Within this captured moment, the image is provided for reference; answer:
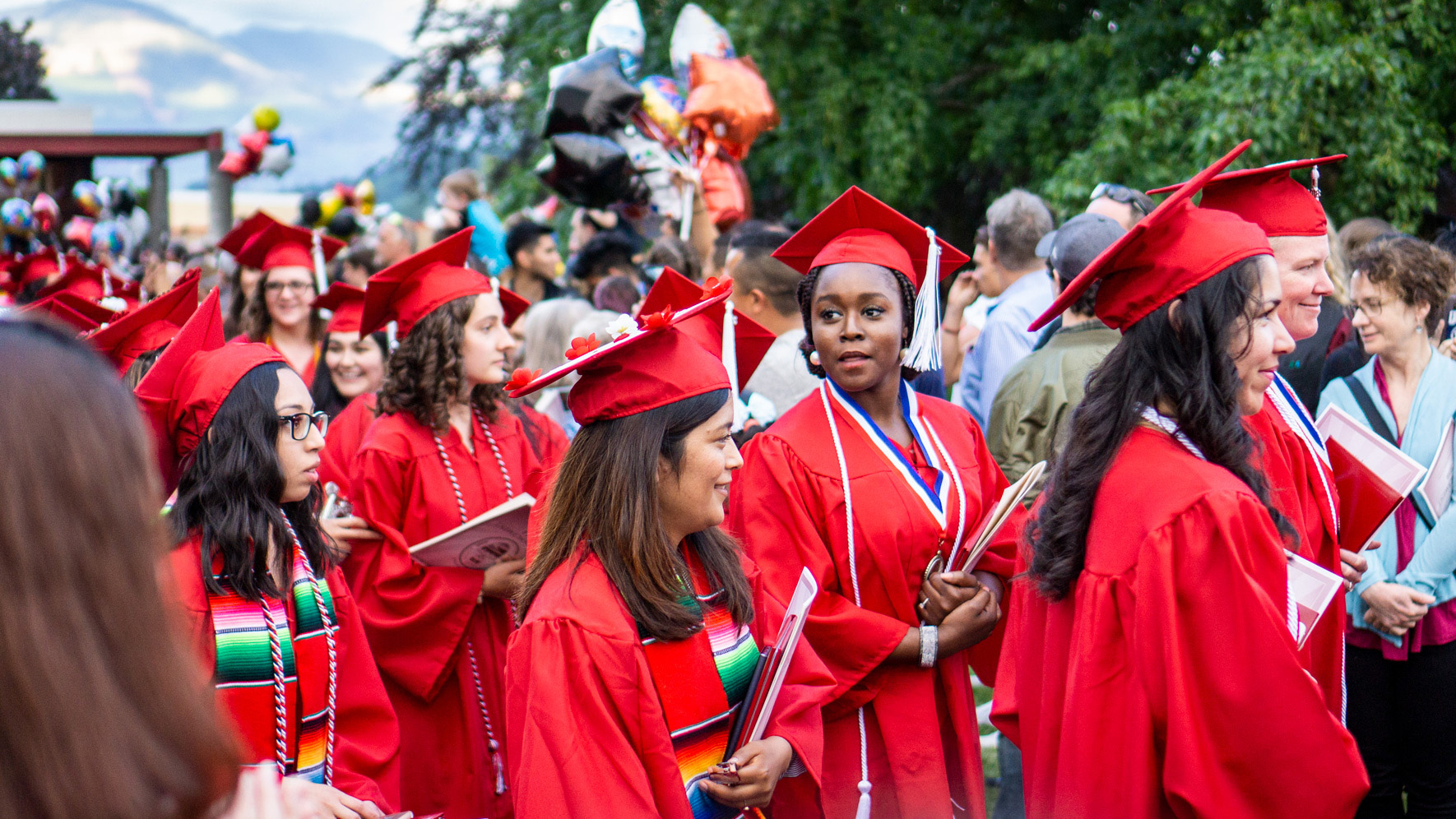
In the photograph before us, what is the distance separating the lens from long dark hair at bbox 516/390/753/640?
2520 millimetres

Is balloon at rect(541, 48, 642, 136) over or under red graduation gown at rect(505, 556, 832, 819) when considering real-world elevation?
over

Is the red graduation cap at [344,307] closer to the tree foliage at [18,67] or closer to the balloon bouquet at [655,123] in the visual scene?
the balloon bouquet at [655,123]

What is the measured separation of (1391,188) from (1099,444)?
7688mm

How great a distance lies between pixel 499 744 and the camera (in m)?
4.05

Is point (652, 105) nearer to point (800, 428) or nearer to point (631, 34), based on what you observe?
point (631, 34)

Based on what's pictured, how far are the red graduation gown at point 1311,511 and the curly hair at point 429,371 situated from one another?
259 cm

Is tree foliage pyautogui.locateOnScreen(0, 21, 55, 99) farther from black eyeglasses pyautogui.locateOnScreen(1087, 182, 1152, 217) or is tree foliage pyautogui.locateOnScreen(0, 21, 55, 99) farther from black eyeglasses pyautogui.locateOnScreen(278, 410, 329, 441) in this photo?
black eyeglasses pyautogui.locateOnScreen(278, 410, 329, 441)

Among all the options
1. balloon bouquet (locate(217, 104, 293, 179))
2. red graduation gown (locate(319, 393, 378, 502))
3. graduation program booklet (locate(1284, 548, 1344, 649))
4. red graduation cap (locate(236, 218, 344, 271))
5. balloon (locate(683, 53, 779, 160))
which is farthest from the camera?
balloon bouquet (locate(217, 104, 293, 179))

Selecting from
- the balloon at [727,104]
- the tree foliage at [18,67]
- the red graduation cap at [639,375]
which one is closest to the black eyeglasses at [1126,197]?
the red graduation cap at [639,375]

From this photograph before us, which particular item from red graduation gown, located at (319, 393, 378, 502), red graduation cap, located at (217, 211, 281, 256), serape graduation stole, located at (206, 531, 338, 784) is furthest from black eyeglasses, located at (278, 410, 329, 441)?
red graduation cap, located at (217, 211, 281, 256)

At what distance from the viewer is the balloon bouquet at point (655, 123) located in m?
7.63

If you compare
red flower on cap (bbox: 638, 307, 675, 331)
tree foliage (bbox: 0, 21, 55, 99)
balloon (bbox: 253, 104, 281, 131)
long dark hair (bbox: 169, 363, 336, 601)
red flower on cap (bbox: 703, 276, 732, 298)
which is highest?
tree foliage (bbox: 0, 21, 55, 99)

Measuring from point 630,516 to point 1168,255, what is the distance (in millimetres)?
1286

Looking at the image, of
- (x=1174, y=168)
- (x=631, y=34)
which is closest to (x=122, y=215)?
(x=631, y=34)
